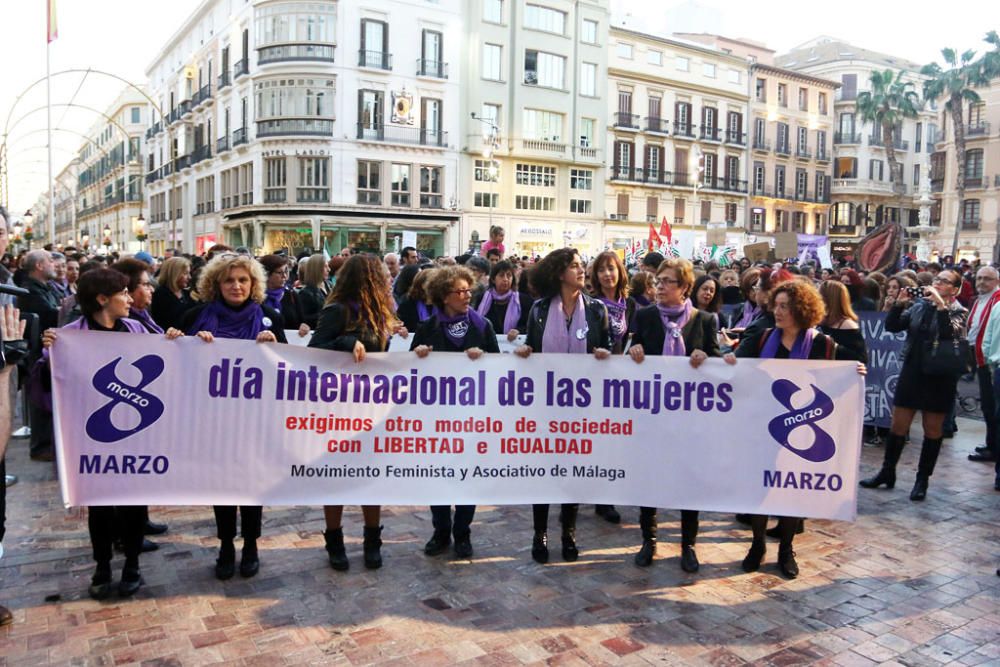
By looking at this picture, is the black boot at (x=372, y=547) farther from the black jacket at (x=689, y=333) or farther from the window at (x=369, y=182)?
the window at (x=369, y=182)

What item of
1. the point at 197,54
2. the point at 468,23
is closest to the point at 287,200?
the point at 468,23

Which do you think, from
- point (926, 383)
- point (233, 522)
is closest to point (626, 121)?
point (926, 383)

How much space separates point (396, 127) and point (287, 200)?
6.11m

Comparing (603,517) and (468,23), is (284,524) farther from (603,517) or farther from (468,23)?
(468,23)

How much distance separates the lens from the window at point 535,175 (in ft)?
138

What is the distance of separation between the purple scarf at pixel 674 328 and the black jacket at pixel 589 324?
1.26 ft

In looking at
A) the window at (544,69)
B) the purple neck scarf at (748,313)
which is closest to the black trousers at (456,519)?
the purple neck scarf at (748,313)

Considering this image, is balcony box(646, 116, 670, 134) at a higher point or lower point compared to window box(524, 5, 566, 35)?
lower

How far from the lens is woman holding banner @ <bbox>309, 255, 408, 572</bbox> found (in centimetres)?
486

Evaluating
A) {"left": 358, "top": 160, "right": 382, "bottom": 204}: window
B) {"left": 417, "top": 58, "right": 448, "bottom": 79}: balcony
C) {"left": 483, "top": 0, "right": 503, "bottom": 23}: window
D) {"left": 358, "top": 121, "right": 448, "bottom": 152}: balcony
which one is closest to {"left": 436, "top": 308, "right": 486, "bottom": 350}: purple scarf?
{"left": 358, "top": 160, "right": 382, "bottom": 204}: window

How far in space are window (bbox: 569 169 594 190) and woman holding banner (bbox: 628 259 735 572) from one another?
39.6 m

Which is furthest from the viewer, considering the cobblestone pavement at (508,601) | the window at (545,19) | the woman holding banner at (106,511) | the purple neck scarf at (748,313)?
the window at (545,19)

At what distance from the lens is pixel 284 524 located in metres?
5.76

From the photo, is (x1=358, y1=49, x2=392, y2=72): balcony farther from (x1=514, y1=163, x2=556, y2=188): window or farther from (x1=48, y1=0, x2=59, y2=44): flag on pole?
(x1=48, y1=0, x2=59, y2=44): flag on pole
